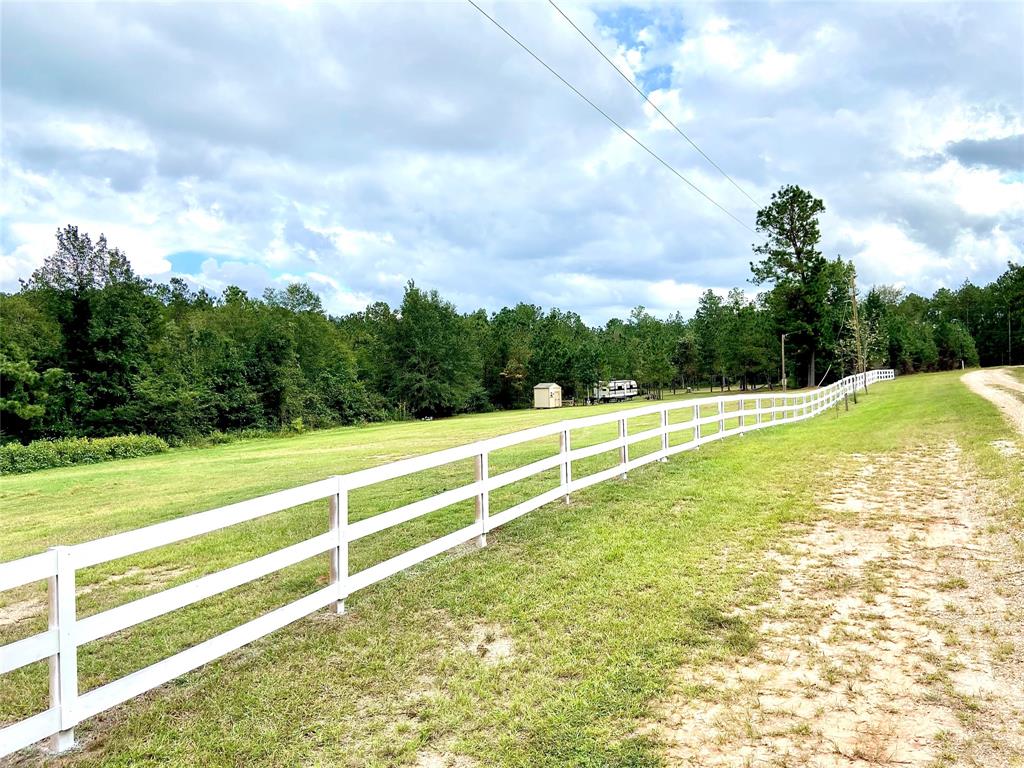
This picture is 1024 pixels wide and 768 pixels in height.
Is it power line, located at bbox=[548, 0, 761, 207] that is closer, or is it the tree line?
power line, located at bbox=[548, 0, 761, 207]

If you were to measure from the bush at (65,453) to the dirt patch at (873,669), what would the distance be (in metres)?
33.5

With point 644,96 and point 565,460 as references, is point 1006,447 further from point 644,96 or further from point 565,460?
point 644,96

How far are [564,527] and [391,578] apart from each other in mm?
2250

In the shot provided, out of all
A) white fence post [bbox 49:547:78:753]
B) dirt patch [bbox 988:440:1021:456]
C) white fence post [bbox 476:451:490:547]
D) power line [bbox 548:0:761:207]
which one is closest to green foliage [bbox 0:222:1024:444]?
power line [bbox 548:0:761:207]

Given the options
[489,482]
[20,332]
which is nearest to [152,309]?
[20,332]

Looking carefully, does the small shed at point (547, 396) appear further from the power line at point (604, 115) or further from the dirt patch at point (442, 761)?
the dirt patch at point (442, 761)

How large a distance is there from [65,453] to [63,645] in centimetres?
3262

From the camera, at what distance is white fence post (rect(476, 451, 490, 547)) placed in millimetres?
6387

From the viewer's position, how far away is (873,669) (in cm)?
366

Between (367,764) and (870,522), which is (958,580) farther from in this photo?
(367,764)

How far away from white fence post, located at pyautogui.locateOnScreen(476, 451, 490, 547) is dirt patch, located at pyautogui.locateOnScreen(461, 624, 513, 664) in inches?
81.2

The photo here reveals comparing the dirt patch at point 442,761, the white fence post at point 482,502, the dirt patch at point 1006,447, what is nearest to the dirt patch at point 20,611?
the white fence post at point 482,502

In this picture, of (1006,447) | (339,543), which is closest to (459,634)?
(339,543)

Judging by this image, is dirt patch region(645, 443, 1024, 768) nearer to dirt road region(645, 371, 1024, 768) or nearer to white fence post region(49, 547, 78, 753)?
dirt road region(645, 371, 1024, 768)
